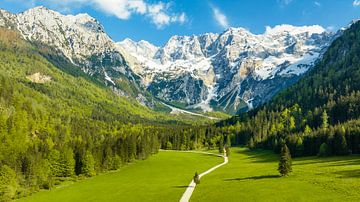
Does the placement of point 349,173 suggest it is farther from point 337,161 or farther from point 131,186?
point 131,186

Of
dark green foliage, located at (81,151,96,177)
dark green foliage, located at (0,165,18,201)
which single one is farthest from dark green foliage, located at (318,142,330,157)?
dark green foliage, located at (0,165,18,201)

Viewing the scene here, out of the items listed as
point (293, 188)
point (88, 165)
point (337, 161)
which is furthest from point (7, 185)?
point (337, 161)

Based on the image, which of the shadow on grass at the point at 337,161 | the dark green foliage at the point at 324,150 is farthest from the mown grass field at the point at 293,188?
the dark green foliage at the point at 324,150

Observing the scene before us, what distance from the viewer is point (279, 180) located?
273 ft

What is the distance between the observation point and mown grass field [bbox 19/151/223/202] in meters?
87.0

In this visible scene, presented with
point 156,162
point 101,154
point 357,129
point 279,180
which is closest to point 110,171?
point 101,154

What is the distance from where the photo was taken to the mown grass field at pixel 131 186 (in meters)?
87.0

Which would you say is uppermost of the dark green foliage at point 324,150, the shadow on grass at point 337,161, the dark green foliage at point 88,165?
the dark green foliage at point 324,150

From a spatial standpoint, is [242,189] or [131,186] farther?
[131,186]

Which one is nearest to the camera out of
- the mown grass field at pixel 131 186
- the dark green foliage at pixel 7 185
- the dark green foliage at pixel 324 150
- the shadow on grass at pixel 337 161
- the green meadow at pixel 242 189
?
the green meadow at pixel 242 189

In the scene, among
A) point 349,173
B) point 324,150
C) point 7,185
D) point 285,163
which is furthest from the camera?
point 324,150

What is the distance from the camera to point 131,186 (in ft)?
343

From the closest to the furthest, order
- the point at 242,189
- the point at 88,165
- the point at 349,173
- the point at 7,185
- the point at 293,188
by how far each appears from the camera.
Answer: the point at 293,188 → the point at 242,189 → the point at 349,173 → the point at 7,185 → the point at 88,165

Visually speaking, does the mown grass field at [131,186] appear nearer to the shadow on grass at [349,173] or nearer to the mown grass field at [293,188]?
the mown grass field at [293,188]
